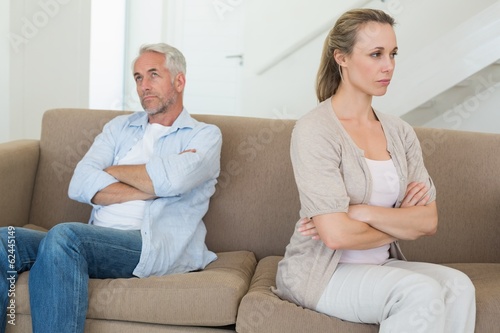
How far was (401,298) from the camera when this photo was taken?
5.66ft

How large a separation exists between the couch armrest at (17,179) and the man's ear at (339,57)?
118cm

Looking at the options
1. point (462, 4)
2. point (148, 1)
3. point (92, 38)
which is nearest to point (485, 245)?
point (462, 4)

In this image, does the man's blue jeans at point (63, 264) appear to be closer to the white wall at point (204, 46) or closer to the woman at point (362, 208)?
the woman at point (362, 208)

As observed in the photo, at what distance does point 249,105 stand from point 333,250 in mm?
2873

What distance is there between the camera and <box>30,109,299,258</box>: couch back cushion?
252 cm

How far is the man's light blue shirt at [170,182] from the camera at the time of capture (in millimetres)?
2184

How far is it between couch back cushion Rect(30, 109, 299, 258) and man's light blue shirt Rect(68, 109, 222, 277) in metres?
0.15

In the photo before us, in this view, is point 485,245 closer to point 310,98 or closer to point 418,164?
point 418,164

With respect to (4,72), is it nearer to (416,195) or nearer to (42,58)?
(42,58)

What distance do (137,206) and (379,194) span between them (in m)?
0.79

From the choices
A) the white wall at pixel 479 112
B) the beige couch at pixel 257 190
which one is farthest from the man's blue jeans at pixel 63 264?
the white wall at pixel 479 112

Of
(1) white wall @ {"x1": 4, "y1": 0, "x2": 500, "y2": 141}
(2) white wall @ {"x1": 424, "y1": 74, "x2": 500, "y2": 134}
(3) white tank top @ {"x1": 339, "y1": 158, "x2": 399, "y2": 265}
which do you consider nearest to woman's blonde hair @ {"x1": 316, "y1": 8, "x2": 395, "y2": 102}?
(3) white tank top @ {"x1": 339, "y1": 158, "x2": 399, "y2": 265}

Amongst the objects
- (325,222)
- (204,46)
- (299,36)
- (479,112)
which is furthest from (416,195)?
(204,46)

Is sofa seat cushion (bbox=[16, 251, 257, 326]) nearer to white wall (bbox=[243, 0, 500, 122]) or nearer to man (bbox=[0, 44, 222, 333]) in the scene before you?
man (bbox=[0, 44, 222, 333])
